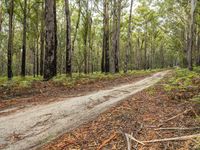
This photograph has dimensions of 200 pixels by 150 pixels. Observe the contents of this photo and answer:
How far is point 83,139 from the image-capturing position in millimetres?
4398

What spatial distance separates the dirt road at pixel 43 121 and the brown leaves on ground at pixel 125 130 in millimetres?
309

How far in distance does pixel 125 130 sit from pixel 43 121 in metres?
1.96

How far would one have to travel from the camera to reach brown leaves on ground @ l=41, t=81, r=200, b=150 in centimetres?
399

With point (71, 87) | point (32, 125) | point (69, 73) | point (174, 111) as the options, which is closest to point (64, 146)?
point (32, 125)

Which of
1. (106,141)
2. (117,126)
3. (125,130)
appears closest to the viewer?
(106,141)


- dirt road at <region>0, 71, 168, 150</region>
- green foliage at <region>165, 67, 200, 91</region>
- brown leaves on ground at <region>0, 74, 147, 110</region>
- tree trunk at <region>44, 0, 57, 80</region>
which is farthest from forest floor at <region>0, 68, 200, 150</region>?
tree trunk at <region>44, 0, 57, 80</region>

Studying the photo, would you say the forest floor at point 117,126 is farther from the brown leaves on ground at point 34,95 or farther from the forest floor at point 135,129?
the brown leaves on ground at point 34,95

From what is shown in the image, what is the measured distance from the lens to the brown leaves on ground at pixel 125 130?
3987mm

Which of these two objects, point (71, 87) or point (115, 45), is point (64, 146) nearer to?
point (71, 87)

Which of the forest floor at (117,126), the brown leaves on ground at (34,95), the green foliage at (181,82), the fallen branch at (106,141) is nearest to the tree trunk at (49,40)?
the brown leaves on ground at (34,95)

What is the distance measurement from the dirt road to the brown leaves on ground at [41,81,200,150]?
0.31m

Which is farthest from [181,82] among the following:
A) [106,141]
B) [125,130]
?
[106,141]

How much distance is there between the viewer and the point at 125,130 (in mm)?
4617

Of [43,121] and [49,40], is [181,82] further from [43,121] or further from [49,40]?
[43,121]
